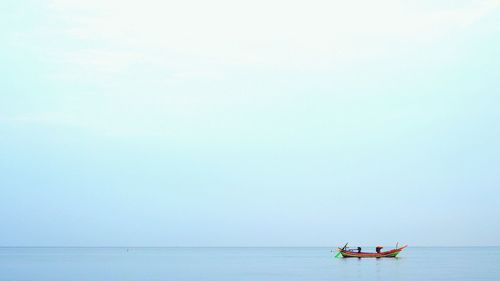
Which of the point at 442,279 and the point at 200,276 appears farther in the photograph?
the point at 200,276

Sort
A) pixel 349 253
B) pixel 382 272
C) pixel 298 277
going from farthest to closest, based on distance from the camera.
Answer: pixel 349 253, pixel 382 272, pixel 298 277

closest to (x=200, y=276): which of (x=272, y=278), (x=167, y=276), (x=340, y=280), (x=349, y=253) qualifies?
(x=167, y=276)

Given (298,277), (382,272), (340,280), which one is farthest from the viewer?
(382,272)

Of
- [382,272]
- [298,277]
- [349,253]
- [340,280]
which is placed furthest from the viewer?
[349,253]

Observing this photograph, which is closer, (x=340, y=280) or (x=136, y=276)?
(x=340, y=280)

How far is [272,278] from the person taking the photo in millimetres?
50000

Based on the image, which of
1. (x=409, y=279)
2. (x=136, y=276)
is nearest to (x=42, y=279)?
(x=136, y=276)

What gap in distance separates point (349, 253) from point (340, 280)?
3610 cm

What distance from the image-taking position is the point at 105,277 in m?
50.4

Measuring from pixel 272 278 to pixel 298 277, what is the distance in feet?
7.86

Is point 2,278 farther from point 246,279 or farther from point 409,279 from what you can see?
point 409,279

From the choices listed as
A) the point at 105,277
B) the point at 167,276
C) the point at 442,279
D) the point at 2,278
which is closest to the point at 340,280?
the point at 442,279

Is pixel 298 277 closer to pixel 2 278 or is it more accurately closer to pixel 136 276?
pixel 136 276

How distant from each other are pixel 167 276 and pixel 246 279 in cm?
711
